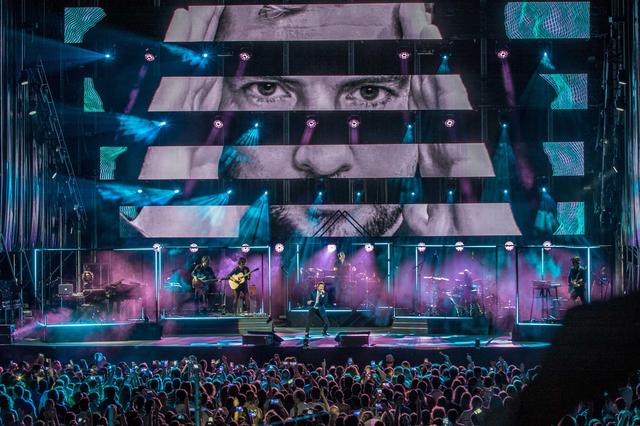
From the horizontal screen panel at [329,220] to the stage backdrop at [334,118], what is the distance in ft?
0.13

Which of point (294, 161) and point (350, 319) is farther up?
point (294, 161)

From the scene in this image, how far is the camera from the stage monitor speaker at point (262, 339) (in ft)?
65.9

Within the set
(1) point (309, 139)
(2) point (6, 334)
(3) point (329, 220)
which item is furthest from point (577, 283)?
(2) point (6, 334)

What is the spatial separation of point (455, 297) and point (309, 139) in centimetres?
628

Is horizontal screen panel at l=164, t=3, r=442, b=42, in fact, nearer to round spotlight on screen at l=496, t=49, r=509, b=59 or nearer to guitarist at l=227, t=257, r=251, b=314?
round spotlight on screen at l=496, t=49, r=509, b=59

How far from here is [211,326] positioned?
2356 centimetres

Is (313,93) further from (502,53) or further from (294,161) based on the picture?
(502,53)

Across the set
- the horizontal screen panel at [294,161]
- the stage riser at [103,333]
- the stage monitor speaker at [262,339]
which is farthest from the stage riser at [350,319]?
the stage monitor speaker at [262,339]

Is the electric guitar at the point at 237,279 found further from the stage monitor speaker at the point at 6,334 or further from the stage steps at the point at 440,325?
the stage monitor speaker at the point at 6,334

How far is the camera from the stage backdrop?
87.9ft

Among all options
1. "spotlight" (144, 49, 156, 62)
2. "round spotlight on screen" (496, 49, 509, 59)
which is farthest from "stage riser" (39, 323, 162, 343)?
"round spotlight on screen" (496, 49, 509, 59)

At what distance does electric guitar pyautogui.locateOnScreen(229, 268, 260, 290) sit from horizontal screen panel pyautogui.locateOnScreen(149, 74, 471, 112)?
513 centimetres

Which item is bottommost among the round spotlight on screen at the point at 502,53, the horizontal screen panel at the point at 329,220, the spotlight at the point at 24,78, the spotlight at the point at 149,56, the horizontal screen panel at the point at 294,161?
the horizontal screen panel at the point at 329,220

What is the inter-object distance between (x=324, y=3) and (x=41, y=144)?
8.53 m
